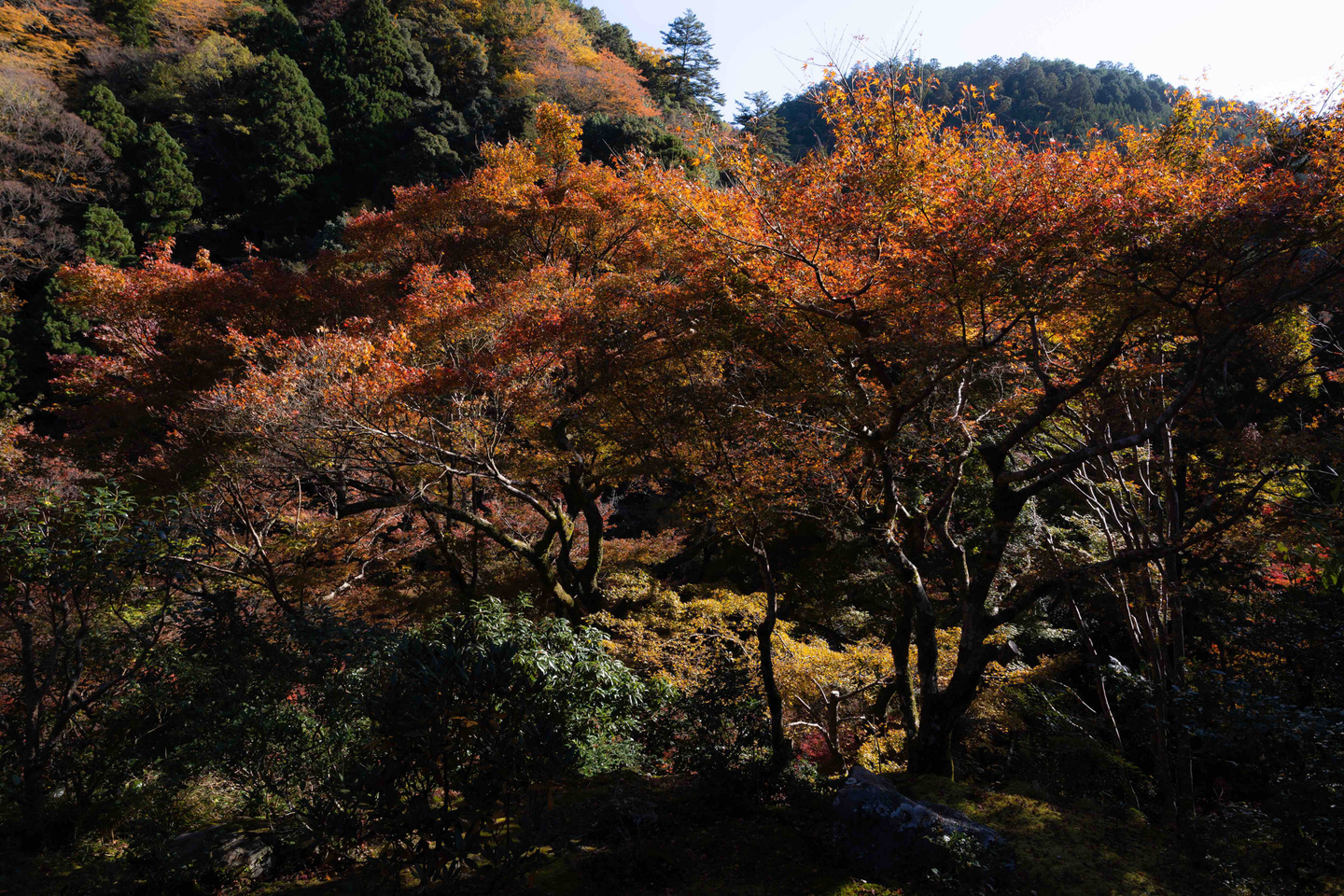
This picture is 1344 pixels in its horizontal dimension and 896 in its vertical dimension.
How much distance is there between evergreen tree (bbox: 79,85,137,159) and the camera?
71.1 ft

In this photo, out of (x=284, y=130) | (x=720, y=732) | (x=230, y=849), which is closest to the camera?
(x=230, y=849)

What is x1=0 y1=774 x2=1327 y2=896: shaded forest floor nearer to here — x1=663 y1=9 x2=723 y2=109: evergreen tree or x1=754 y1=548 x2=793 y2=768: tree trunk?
x1=754 y1=548 x2=793 y2=768: tree trunk

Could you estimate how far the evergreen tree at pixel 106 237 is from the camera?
768 inches

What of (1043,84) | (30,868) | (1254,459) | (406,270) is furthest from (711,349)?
(1043,84)

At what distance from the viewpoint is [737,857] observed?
5098 millimetres

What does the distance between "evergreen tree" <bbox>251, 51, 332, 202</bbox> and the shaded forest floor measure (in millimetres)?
24426

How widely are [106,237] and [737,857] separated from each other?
25.4m

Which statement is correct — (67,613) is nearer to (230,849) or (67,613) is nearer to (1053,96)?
(230,849)

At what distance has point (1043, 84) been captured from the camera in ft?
111

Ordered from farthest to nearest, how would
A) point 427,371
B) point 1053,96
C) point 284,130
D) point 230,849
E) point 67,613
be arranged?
point 1053,96, point 284,130, point 427,371, point 67,613, point 230,849

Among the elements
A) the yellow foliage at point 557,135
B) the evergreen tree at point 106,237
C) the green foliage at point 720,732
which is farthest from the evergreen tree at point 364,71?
the green foliage at point 720,732

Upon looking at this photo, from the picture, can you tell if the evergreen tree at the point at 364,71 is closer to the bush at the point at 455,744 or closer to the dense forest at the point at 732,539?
the dense forest at the point at 732,539

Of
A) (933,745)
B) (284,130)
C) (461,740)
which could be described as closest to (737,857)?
(933,745)

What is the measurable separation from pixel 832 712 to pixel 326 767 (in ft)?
17.4
